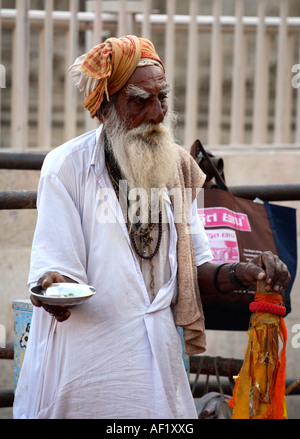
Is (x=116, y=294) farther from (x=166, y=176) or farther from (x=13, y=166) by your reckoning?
(x=13, y=166)

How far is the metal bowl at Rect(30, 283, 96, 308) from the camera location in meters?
2.54

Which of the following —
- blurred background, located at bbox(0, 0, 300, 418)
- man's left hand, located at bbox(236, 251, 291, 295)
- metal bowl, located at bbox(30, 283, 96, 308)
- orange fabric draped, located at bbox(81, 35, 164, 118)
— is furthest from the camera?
blurred background, located at bbox(0, 0, 300, 418)

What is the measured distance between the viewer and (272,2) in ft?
24.0

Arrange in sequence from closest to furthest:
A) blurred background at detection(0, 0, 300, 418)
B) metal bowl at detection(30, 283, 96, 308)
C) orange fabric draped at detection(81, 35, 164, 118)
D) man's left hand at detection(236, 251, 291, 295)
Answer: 1. metal bowl at detection(30, 283, 96, 308)
2. man's left hand at detection(236, 251, 291, 295)
3. orange fabric draped at detection(81, 35, 164, 118)
4. blurred background at detection(0, 0, 300, 418)

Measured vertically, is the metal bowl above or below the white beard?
below

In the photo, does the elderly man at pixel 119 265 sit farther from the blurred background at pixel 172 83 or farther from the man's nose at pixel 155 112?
the blurred background at pixel 172 83

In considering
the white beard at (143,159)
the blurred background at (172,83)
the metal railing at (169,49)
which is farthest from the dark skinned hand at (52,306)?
the metal railing at (169,49)

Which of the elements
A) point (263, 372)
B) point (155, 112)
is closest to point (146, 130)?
point (155, 112)

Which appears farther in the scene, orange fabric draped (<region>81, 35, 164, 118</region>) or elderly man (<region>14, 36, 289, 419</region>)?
orange fabric draped (<region>81, 35, 164, 118</region>)

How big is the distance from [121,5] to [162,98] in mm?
2611

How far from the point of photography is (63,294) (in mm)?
2605

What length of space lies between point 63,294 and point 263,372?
0.71 meters

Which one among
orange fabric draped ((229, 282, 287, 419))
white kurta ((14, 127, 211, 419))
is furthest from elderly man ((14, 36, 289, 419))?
orange fabric draped ((229, 282, 287, 419))

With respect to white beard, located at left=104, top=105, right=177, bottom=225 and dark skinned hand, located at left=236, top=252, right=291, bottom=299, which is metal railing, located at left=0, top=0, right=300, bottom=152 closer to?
white beard, located at left=104, top=105, right=177, bottom=225
